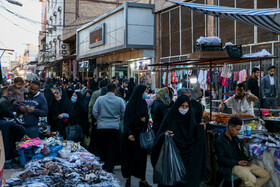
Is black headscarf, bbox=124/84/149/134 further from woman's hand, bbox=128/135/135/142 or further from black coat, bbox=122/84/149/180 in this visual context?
woman's hand, bbox=128/135/135/142

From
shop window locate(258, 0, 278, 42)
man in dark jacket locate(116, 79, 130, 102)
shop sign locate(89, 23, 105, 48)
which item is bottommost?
man in dark jacket locate(116, 79, 130, 102)

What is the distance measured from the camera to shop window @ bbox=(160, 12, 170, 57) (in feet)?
61.0

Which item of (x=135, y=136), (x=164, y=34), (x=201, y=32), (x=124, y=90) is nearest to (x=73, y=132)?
(x=135, y=136)

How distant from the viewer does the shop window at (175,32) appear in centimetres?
1764

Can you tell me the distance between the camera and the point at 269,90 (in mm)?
9156

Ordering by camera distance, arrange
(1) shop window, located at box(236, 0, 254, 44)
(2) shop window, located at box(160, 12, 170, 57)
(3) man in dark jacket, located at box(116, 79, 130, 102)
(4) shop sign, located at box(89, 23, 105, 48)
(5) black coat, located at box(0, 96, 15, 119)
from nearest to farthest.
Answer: (5) black coat, located at box(0, 96, 15, 119)
(3) man in dark jacket, located at box(116, 79, 130, 102)
(1) shop window, located at box(236, 0, 254, 44)
(2) shop window, located at box(160, 12, 170, 57)
(4) shop sign, located at box(89, 23, 105, 48)

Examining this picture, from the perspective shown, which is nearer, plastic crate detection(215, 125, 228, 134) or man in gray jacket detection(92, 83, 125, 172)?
plastic crate detection(215, 125, 228, 134)

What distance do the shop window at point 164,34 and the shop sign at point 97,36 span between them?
570 centimetres

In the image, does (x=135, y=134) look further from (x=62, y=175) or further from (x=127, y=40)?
(x=127, y=40)

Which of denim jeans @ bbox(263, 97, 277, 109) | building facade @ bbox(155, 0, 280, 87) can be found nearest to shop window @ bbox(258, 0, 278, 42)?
building facade @ bbox(155, 0, 280, 87)

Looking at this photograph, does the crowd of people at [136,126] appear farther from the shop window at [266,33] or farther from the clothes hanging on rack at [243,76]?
the shop window at [266,33]

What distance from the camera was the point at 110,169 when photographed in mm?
6172

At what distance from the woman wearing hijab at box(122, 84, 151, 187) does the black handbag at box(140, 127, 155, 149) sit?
0.22 meters

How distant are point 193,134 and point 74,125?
3794mm
